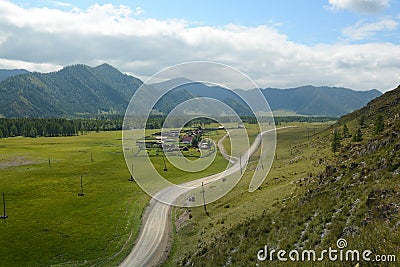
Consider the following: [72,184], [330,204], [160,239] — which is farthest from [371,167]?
[72,184]

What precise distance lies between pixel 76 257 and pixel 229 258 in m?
25.1

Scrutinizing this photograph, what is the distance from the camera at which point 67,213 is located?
64688 mm

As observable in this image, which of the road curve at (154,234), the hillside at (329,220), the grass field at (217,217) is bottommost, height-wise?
the road curve at (154,234)

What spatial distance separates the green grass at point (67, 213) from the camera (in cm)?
4544

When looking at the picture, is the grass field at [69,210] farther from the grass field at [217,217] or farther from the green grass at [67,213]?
the grass field at [217,217]

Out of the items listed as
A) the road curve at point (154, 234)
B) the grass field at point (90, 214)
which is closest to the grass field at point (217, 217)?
the grass field at point (90, 214)

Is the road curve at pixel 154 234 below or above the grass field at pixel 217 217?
below

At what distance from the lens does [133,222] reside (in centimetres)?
5750

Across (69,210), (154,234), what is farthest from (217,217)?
(69,210)

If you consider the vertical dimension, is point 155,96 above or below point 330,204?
above

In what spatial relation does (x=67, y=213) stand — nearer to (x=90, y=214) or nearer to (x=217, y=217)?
(x=90, y=214)

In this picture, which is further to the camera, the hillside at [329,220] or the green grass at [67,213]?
the green grass at [67,213]

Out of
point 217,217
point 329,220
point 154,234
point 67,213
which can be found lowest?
point 154,234

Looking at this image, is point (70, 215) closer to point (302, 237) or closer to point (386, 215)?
point (302, 237)
